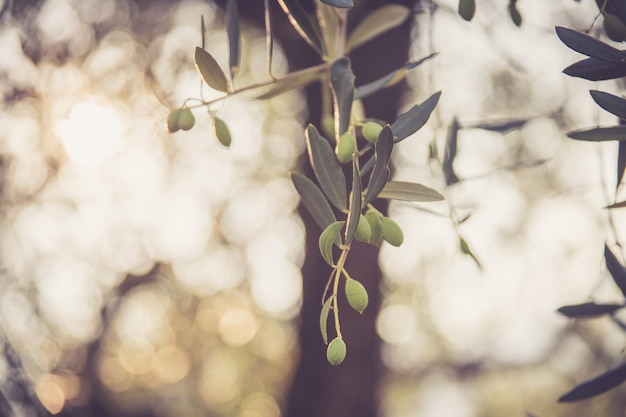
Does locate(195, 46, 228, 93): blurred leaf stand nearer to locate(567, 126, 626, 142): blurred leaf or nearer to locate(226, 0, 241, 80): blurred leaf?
locate(226, 0, 241, 80): blurred leaf

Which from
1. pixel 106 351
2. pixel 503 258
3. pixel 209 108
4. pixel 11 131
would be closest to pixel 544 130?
pixel 503 258

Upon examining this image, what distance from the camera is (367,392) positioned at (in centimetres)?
261

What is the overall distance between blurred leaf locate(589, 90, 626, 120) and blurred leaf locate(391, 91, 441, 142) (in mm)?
173

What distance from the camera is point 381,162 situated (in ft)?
1.79

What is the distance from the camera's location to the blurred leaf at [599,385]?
0.84 metres

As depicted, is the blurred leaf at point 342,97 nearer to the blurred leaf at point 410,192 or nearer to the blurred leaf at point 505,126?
the blurred leaf at point 410,192

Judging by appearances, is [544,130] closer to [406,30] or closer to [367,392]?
[406,30]

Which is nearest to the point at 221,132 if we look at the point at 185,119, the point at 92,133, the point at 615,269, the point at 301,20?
the point at 185,119

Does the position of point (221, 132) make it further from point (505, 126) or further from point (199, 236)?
point (199, 236)

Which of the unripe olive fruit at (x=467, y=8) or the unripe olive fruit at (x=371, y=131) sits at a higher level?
the unripe olive fruit at (x=467, y=8)

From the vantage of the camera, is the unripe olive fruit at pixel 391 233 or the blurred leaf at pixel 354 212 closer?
the blurred leaf at pixel 354 212

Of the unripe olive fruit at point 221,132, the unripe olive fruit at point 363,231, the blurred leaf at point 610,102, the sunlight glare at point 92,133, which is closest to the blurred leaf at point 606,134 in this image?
the blurred leaf at point 610,102

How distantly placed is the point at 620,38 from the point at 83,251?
3781mm

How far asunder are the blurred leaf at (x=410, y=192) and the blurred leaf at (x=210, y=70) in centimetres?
24
